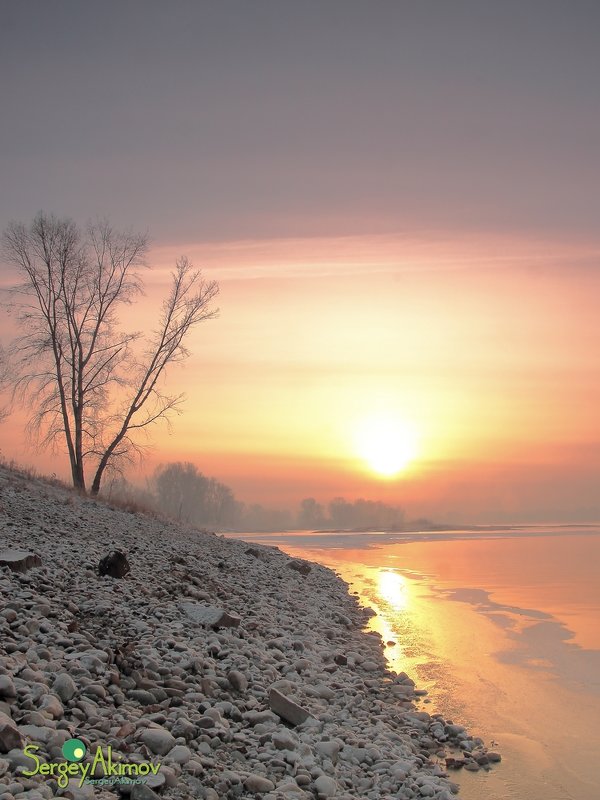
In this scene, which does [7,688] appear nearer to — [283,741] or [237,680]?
[283,741]

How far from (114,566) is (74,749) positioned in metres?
5.87

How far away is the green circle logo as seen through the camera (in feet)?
17.8

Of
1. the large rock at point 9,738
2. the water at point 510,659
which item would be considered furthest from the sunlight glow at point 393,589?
the large rock at point 9,738

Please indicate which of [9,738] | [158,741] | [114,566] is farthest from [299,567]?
[9,738]

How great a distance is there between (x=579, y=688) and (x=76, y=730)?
312 inches

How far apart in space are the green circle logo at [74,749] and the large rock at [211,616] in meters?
4.38

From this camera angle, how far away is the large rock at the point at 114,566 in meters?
11.2

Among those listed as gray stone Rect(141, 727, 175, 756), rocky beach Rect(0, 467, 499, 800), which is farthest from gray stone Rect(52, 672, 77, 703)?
gray stone Rect(141, 727, 175, 756)

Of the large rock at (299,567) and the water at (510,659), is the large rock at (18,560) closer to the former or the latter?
the water at (510,659)

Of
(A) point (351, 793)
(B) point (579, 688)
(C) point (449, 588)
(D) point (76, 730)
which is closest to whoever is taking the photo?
(D) point (76, 730)

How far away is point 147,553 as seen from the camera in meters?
14.3

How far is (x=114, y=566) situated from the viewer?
11250mm

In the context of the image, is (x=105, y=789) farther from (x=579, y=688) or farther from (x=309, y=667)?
(x=579, y=688)

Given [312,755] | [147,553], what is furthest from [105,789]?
[147,553]
